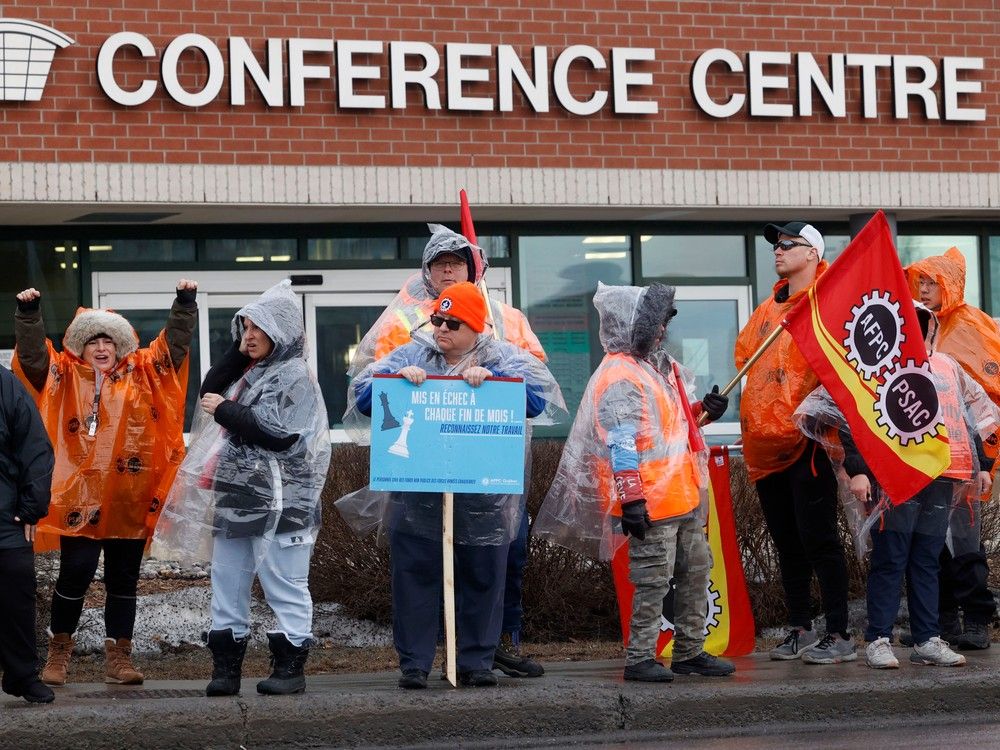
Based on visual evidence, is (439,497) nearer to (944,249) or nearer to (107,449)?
(107,449)

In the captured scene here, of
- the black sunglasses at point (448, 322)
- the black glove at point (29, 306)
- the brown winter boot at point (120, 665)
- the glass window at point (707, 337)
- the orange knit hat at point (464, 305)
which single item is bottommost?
the brown winter boot at point (120, 665)

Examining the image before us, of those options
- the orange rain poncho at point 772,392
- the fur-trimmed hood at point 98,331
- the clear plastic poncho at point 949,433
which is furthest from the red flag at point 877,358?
the fur-trimmed hood at point 98,331

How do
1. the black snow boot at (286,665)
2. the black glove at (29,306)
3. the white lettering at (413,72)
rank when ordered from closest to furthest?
the black snow boot at (286,665) → the black glove at (29,306) → the white lettering at (413,72)

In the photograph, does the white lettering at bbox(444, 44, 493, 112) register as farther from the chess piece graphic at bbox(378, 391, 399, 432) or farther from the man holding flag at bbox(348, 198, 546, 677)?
the chess piece graphic at bbox(378, 391, 399, 432)

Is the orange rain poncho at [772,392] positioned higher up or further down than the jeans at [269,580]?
higher up

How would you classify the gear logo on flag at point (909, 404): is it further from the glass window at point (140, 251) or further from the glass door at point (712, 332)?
the glass window at point (140, 251)

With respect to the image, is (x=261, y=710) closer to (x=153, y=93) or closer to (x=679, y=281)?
(x=153, y=93)

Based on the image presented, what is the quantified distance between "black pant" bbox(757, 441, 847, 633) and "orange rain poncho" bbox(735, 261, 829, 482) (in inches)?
3.2

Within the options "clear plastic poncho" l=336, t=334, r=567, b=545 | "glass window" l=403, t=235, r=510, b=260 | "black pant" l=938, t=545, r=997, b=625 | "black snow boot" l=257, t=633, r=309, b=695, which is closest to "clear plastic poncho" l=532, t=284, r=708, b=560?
"clear plastic poncho" l=336, t=334, r=567, b=545

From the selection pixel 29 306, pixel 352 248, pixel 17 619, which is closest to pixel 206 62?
pixel 352 248

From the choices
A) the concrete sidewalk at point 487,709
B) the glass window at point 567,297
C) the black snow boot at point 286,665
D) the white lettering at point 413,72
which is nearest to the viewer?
the concrete sidewalk at point 487,709

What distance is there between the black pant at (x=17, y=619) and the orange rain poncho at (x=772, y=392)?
3.42m

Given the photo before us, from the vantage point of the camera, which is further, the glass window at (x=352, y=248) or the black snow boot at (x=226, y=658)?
the glass window at (x=352, y=248)

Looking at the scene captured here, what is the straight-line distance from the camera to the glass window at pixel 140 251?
15.3 m
